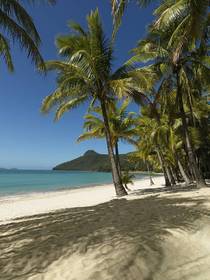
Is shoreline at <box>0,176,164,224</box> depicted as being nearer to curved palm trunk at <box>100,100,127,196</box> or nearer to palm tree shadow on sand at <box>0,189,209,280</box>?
curved palm trunk at <box>100,100,127,196</box>

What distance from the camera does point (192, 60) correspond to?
31.8 feet

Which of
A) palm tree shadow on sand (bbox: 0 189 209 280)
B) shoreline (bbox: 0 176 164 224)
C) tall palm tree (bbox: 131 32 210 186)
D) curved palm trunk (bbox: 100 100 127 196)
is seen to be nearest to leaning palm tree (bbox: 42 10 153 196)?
curved palm trunk (bbox: 100 100 127 196)

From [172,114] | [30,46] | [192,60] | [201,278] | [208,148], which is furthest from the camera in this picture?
[208,148]

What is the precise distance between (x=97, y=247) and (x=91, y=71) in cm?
807

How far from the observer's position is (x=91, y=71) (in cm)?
1005

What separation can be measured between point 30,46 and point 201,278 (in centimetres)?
727

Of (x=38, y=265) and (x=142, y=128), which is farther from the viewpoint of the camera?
(x=142, y=128)

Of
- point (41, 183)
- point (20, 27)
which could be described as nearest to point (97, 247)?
point (20, 27)

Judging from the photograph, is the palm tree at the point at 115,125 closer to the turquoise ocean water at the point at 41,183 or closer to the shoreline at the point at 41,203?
the shoreline at the point at 41,203

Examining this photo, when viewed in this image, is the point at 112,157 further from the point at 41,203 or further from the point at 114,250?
the point at 114,250

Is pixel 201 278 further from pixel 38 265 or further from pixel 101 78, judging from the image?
pixel 101 78

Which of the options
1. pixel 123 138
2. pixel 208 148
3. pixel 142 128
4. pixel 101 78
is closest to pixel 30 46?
pixel 101 78

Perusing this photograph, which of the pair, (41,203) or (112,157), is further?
(41,203)

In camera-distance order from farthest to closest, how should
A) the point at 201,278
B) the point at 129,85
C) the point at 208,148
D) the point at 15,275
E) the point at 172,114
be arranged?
the point at 208,148
the point at 172,114
the point at 129,85
the point at 15,275
the point at 201,278
